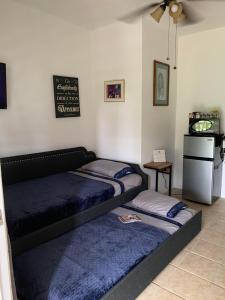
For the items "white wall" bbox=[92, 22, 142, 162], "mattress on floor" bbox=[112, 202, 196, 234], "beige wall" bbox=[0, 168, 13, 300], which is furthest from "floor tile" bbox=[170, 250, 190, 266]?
"beige wall" bbox=[0, 168, 13, 300]

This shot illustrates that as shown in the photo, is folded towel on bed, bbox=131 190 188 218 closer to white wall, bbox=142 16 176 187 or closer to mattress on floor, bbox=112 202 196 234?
mattress on floor, bbox=112 202 196 234

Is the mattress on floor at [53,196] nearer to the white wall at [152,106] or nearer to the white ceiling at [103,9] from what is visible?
the white wall at [152,106]

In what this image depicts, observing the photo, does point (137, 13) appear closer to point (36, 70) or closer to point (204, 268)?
point (36, 70)

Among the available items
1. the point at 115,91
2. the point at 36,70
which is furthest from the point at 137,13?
the point at 36,70

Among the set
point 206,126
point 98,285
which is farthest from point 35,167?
point 206,126

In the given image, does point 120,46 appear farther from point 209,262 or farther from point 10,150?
point 209,262

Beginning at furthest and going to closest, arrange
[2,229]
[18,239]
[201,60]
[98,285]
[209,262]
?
[201,60] → [209,262] → [18,239] → [98,285] → [2,229]

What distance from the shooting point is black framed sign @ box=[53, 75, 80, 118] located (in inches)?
130

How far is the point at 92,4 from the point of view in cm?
275

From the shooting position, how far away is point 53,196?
8.07 feet

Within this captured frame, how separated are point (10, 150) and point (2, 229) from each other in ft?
6.80

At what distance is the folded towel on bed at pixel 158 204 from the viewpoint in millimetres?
2602

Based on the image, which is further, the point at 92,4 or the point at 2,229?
the point at 92,4

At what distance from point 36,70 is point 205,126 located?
2428 millimetres
